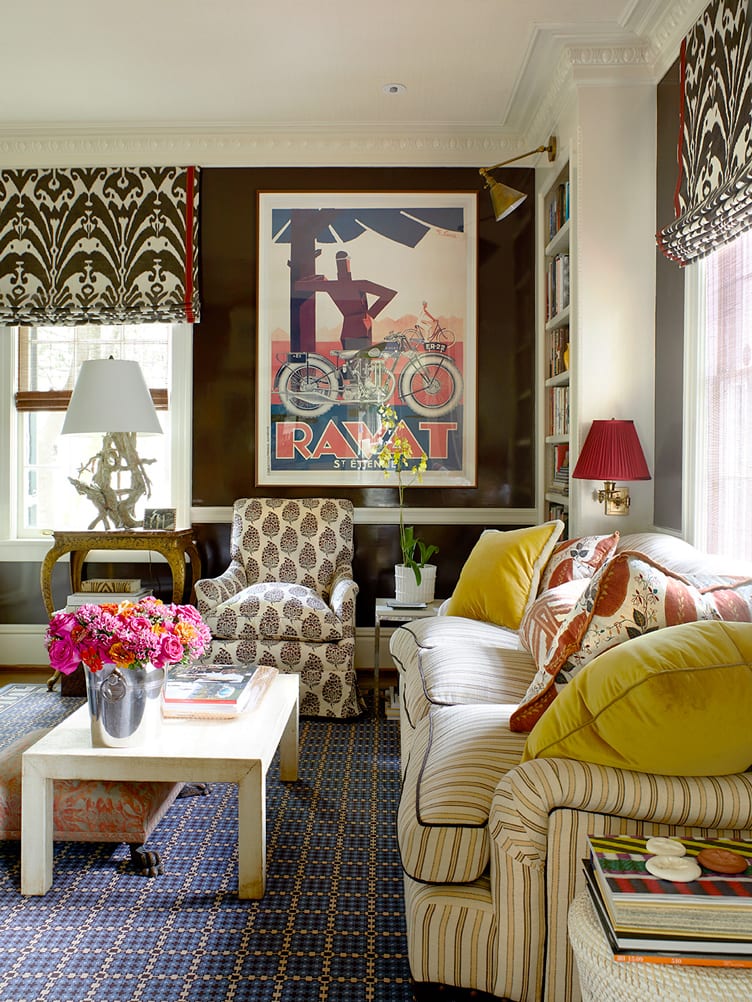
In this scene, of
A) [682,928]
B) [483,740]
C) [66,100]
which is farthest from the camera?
[66,100]

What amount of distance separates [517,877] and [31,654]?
12.9 feet

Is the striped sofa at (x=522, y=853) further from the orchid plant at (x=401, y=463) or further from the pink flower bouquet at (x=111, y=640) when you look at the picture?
the orchid plant at (x=401, y=463)

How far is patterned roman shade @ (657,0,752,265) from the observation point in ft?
8.20

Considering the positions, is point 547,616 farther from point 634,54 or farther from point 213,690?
point 634,54

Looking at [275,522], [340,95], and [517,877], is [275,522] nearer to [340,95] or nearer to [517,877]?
[340,95]

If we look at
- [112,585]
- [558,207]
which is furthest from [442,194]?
[112,585]

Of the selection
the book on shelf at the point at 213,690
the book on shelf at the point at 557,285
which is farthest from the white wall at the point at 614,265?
the book on shelf at the point at 213,690

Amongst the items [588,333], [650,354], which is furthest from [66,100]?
[650,354]

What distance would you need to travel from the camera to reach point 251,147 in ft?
14.9

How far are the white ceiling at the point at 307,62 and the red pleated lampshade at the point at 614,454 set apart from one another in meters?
1.52

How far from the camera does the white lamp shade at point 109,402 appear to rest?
4172 mm

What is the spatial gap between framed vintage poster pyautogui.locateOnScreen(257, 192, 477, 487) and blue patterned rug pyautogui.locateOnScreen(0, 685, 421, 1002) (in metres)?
2.20

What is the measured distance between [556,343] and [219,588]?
2.10m

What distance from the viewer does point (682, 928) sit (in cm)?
116
